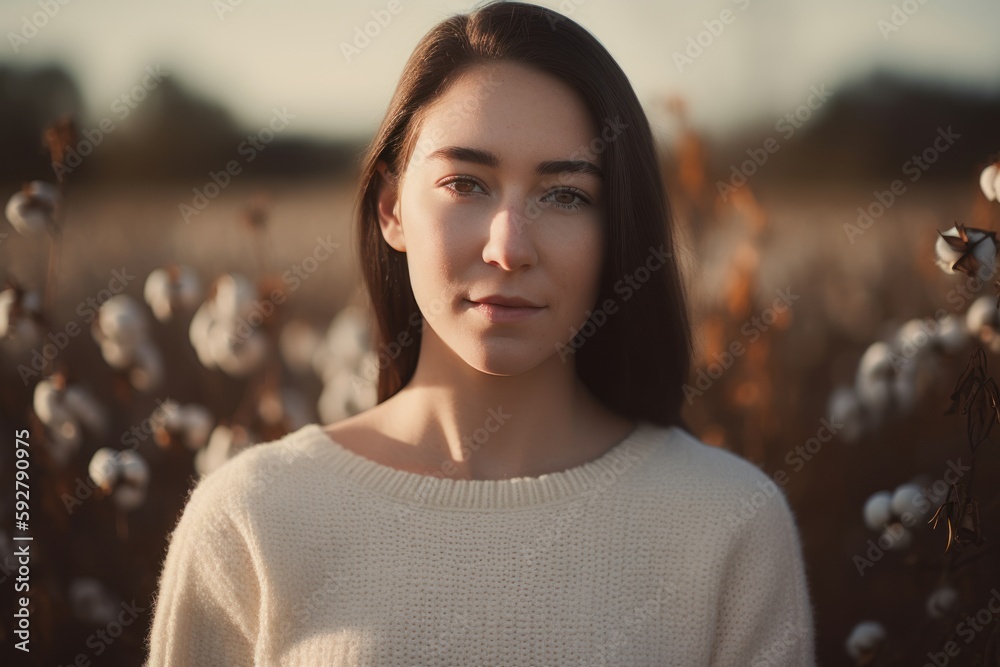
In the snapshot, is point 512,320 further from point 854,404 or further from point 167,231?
point 167,231

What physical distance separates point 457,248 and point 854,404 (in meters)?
1.85

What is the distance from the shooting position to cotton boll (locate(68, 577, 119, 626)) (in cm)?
255

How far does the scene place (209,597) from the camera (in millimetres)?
1727

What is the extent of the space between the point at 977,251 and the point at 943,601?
89cm

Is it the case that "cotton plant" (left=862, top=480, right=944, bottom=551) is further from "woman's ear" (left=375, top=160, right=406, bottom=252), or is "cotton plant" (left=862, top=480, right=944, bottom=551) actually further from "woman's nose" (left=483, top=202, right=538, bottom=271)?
"woman's ear" (left=375, top=160, right=406, bottom=252)

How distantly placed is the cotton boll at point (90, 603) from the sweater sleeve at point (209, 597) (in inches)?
35.8

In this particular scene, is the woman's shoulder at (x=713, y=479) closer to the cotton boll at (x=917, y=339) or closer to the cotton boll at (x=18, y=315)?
the cotton boll at (x=917, y=339)

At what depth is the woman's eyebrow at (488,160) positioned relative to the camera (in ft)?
5.32

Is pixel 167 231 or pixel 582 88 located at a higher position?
pixel 582 88

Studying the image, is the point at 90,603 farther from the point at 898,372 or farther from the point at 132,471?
the point at 898,372

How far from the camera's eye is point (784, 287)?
4863 mm

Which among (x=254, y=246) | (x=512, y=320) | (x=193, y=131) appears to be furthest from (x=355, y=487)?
(x=193, y=131)

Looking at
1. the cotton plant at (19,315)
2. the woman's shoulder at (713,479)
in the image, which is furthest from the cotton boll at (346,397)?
Answer: the woman's shoulder at (713,479)

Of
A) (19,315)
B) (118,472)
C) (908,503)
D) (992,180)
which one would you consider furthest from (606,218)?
(19,315)
